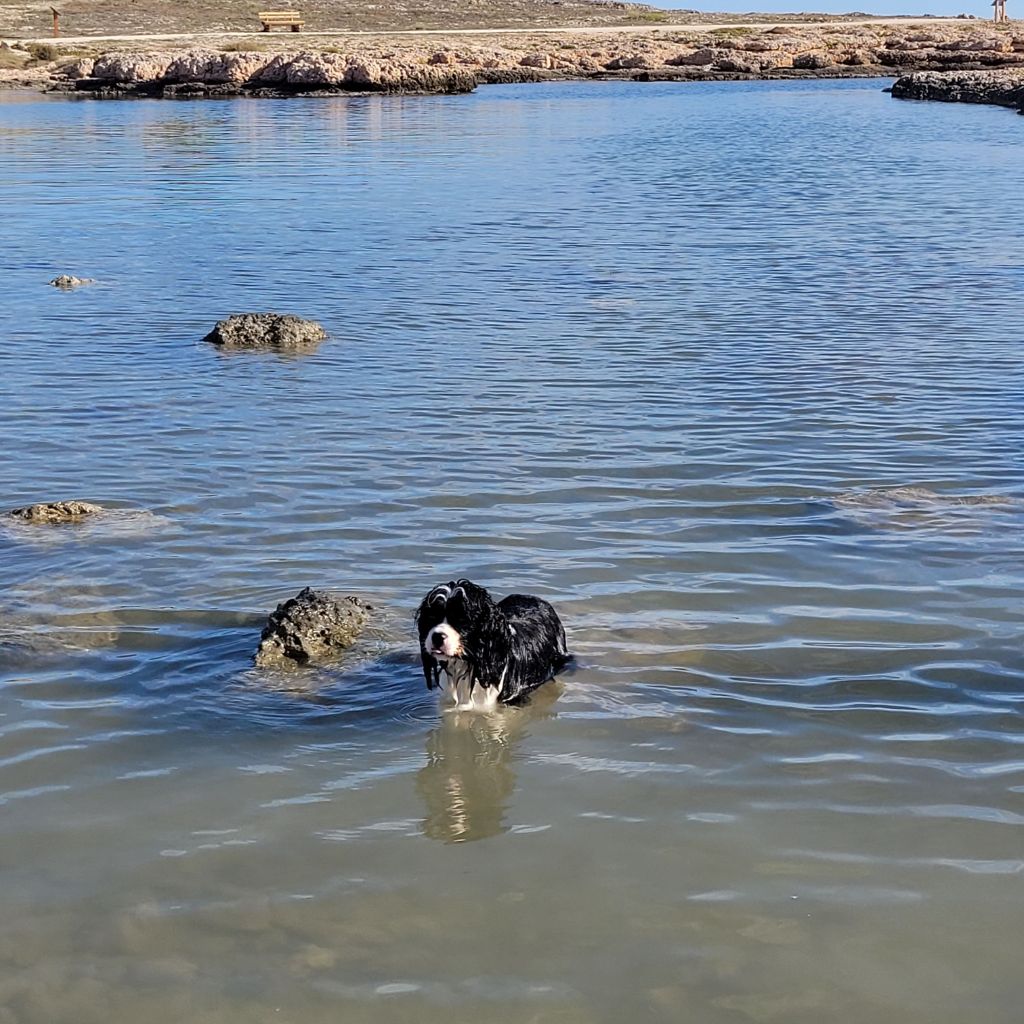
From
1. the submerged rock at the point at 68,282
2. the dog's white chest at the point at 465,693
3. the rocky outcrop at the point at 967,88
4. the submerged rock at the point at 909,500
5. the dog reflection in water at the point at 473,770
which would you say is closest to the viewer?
the dog reflection in water at the point at 473,770

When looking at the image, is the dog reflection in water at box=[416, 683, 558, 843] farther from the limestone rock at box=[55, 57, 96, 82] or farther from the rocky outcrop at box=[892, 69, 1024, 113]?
the limestone rock at box=[55, 57, 96, 82]

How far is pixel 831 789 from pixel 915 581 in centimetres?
217

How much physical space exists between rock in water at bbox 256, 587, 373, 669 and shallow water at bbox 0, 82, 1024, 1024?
0.39 ft

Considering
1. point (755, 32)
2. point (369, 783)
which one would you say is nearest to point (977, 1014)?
point (369, 783)

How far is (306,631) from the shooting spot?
19.3ft

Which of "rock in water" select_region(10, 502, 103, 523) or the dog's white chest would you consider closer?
the dog's white chest

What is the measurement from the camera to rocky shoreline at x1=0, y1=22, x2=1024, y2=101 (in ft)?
181

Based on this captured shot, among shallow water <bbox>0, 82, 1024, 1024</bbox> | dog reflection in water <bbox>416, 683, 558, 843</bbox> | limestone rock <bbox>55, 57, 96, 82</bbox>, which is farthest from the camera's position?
limestone rock <bbox>55, 57, 96, 82</bbox>

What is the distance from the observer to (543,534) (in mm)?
7477

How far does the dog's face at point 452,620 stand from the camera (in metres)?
5.05

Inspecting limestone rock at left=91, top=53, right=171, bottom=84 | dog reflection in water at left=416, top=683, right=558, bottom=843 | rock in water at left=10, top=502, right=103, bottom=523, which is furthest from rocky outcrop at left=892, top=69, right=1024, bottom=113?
dog reflection in water at left=416, top=683, right=558, bottom=843

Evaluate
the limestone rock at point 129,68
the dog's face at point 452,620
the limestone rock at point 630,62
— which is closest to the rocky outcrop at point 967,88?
A: the limestone rock at point 630,62

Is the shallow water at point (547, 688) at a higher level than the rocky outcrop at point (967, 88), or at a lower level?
lower

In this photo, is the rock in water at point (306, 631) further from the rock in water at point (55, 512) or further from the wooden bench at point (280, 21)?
the wooden bench at point (280, 21)
